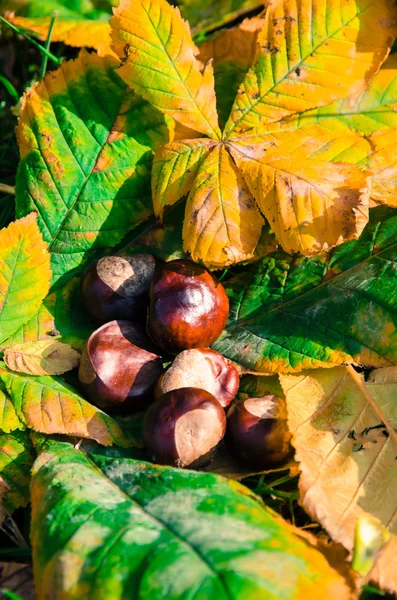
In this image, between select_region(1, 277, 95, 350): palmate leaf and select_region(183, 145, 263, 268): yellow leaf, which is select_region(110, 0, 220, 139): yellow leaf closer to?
select_region(183, 145, 263, 268): yellow leaf

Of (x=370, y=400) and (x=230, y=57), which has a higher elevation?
(x=230, y=57)

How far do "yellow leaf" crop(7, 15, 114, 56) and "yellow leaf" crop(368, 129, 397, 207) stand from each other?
1.22 m

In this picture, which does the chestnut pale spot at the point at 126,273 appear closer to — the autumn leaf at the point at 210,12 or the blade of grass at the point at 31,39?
the blade of grass at the point at 31,39

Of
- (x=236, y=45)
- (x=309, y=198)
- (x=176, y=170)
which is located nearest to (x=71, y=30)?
(x=236, y=45)

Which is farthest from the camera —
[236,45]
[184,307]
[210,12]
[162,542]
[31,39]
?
[210,12]

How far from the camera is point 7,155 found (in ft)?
9.62

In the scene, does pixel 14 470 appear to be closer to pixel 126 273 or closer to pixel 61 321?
pixel 61 321

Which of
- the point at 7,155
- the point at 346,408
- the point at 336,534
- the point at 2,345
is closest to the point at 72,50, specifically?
the point at 7,155

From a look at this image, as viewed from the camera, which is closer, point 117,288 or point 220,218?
point 220,218

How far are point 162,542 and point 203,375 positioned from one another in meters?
0.62

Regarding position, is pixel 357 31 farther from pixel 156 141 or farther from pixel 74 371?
pixel 74 371

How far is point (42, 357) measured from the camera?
6.76ft

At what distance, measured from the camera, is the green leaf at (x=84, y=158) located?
7.42 ft

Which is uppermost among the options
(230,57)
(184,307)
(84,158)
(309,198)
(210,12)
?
(210,12)
